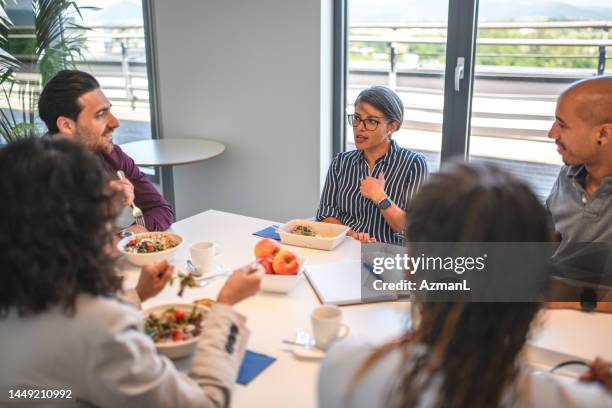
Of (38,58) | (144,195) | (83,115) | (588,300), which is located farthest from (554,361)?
(38,58)

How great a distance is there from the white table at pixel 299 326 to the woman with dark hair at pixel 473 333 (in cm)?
17

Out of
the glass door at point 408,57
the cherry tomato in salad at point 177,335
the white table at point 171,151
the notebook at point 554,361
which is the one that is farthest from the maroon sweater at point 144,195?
the notebook at point 554,361

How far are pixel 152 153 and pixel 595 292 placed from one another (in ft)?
8.22

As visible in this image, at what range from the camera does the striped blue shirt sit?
2246 mm

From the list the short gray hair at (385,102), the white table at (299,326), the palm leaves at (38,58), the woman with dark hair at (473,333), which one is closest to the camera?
the woman with dark hair at (473,333)

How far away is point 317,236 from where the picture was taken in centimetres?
188

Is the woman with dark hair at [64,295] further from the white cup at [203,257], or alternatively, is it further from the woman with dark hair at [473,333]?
the white cup at [203,257]

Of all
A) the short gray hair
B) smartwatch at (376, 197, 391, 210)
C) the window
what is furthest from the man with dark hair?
the window

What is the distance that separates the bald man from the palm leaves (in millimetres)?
2806

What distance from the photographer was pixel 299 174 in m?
3.23

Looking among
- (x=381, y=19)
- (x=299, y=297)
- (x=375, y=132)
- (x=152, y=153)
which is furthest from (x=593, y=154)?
(x=152, y=153)

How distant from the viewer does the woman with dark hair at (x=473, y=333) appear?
780 millimetres

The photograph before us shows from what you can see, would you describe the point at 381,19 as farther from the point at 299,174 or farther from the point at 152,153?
the point at 152,153

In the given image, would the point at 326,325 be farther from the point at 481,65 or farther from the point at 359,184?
the point at 481,65
